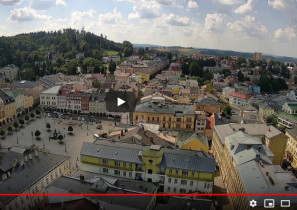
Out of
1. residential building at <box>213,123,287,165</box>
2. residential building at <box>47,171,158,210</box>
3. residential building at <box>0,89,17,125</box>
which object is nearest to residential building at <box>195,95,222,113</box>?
residential building at <box>213,123,287,165</box>

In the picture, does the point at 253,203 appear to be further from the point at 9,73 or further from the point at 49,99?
the point at 9,73

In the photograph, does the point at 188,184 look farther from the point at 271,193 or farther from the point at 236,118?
the point at 236,118

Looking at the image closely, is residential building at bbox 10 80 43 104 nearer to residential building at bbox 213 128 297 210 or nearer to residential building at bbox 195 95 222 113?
residential building at bbox 195 95 222 113

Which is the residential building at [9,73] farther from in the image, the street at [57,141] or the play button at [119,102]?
the play button at [119,102]

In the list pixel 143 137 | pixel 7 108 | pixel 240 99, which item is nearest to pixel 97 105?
pixel 7 108

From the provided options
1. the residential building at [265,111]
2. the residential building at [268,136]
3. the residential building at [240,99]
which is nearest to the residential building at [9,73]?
the residential building at [240,99]

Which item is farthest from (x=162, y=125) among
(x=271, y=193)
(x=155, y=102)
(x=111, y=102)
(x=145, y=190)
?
(x=271, y=193)

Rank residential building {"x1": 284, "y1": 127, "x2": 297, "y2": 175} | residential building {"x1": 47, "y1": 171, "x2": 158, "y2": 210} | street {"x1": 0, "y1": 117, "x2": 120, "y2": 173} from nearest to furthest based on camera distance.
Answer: residential building {"x1": 47, "y1": 171, "x2": 158, "y2": 210}
street {"x1": 0, "y1": 117, "x2": 120, "y2": 173}
residential building {"x1": 284, "y1": 127, "x2": 297, "y2": 175}
